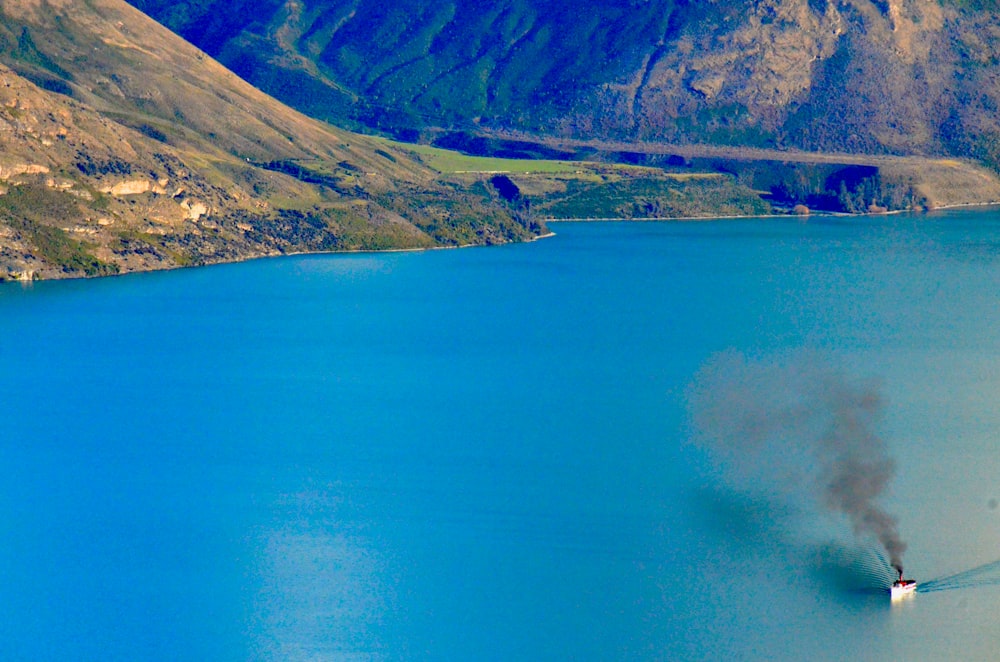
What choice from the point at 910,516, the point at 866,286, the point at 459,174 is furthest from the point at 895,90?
the point at 910,516

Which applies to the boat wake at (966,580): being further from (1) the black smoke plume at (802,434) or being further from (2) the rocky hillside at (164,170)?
(2) the rocky hillside at (164,170)

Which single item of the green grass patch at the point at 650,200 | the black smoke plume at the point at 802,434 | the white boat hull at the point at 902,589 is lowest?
the white boat hull at the point at 902,589

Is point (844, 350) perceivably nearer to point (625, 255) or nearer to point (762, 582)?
point (762, 582)

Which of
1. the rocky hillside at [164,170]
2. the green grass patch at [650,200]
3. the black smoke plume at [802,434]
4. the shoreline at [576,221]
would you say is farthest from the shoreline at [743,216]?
the black smoke plume at [802,434]

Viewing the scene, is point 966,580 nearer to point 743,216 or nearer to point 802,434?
point 802,434

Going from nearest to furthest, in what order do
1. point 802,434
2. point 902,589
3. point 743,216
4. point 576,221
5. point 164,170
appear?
point 902,589, point 802,434, point 164,170, point 576,221, point 743,216

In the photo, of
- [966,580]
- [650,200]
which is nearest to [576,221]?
[650,200]
